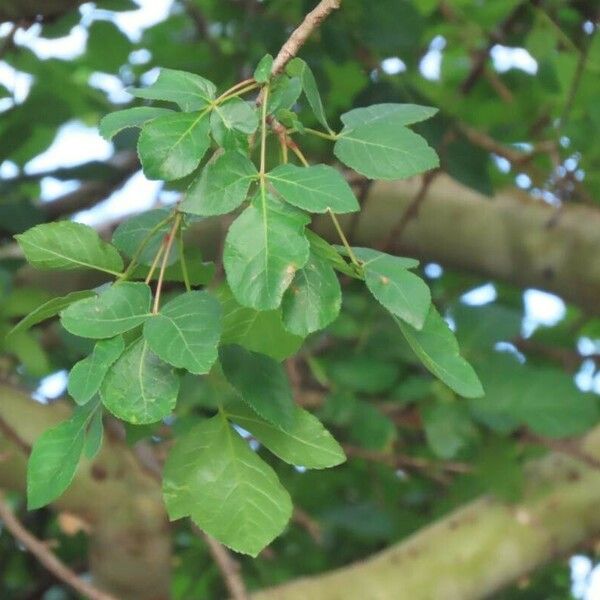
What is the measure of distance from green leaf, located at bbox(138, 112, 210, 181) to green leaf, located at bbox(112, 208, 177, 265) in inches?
2.5

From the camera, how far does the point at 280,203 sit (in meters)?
0.51

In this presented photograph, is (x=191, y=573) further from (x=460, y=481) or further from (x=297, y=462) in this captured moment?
(x=297, y=462)

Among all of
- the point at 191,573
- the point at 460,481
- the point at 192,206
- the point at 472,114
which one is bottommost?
the point at 191,573

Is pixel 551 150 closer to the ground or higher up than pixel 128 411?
closer to the ground

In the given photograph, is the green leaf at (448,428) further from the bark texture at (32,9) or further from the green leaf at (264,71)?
the green leaf at (264,71)

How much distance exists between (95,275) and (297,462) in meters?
0.93

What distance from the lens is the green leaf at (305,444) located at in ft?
1.92

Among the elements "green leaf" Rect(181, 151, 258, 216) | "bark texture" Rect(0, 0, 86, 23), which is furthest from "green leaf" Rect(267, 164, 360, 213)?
"bark texture" Rect(0, 0, 86, 23)

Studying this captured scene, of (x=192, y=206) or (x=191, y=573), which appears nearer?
(x=192, y=206)

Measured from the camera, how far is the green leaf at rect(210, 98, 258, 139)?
518 millimetres

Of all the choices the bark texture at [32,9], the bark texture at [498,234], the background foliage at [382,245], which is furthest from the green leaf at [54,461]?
the bark texture at [498,234]

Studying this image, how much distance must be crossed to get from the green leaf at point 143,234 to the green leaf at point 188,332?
0.22 ft

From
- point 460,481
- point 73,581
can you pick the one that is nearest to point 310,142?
point 460,481

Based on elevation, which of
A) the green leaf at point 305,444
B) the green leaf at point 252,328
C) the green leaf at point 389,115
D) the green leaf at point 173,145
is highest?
the green leaf at point 173,145
